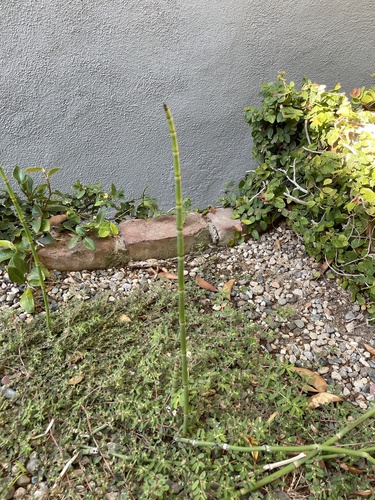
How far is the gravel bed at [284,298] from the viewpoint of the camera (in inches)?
64.1

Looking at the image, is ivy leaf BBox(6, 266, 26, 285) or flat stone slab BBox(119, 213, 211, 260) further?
flat stone slab BBox(119, 213, 211, 260)

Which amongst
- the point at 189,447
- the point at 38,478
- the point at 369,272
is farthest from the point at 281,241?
the point at 38,478

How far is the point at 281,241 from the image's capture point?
224 centimetres

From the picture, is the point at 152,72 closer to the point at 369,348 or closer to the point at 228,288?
the point at 228,288

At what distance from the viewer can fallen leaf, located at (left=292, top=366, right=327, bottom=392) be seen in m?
1.44

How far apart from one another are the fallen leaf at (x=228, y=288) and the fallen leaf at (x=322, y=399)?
56 centimetres

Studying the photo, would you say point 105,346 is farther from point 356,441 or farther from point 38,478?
point 356,441

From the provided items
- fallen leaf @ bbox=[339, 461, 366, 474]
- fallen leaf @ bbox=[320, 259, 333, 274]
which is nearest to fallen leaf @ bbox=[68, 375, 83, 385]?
fallen leaf @ bbox=[339, 461, 366, 474]

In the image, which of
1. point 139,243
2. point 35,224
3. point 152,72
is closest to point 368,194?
point 139,243

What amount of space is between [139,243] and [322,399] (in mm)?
1110

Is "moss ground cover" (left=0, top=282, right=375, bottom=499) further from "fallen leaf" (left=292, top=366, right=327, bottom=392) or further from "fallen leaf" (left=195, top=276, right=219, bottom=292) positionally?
"fallen leaf" (left=195, top=276, right=219, bottom=292)

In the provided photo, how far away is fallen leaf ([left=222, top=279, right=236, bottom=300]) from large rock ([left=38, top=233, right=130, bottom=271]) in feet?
1.72

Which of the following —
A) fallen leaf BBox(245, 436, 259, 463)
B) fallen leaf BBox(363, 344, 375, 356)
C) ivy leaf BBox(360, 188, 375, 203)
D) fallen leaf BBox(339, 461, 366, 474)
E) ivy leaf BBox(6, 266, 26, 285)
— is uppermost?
ivy leaf BBox(360, 188, 375, 203)

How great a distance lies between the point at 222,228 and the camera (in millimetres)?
2199
